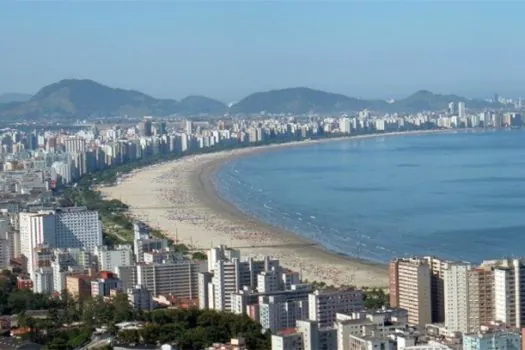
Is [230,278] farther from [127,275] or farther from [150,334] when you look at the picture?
[150,334]

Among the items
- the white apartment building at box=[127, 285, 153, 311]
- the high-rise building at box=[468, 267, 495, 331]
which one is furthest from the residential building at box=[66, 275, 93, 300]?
the high-rise building at box=[468, 267, 495, 331]

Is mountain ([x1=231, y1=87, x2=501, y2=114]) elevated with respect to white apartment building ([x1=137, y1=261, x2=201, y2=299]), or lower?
elevated

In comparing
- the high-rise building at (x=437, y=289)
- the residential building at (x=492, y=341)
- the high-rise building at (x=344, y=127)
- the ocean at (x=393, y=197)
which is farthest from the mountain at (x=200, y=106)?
the residential building at (x=492, y=341)

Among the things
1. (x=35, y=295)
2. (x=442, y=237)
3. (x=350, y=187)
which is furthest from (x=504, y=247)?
(x=350, y=187)

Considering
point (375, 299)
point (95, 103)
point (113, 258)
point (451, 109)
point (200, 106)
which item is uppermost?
point (95, 103)

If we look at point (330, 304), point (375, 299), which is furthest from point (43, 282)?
point (330, 304)

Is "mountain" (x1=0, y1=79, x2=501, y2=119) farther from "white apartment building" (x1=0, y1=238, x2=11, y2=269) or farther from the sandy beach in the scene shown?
"white apartment building" (x1=0, y1=238, x2=11, y2=269)

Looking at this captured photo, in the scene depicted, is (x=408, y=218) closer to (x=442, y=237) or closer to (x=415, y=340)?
(x=442, y=237)

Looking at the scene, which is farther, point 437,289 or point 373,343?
point 437,289
